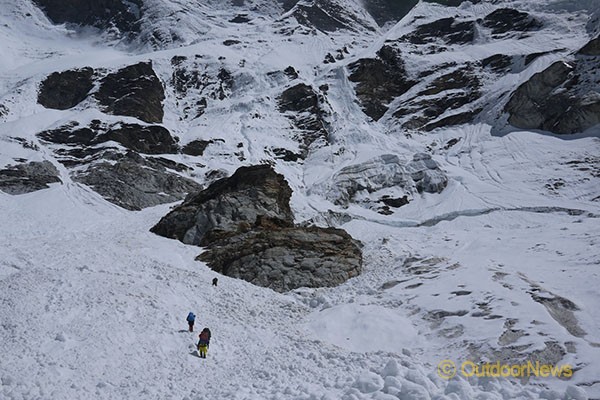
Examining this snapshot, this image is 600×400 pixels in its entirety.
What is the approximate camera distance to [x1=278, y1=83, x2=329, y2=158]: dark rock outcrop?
88438 mm

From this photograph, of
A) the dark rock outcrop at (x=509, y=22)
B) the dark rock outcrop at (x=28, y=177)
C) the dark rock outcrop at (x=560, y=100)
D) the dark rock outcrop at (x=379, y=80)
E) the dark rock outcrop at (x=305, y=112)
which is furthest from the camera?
the dark rock outcrop at (x=509, y=22)

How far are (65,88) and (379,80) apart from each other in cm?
6701

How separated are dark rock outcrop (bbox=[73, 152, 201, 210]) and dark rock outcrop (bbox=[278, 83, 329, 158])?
93.0ft

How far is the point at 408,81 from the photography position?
109750 millimetres

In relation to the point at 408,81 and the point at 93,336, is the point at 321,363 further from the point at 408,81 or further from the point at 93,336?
the point at 408,81

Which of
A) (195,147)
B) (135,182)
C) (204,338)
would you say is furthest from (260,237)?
(195,147)

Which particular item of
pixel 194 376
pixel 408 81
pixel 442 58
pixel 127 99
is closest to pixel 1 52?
pixel 127 99

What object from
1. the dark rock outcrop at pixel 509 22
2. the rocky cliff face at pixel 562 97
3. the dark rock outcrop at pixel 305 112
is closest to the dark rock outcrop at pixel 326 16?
the dark rock outcrop at pixel 509 22

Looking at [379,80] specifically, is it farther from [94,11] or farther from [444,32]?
[94,11]

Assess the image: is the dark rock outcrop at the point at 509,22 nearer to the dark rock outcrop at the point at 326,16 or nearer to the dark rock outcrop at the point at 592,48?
the dark rock outcrop at the point at 592,48

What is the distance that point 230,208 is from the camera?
36844mm

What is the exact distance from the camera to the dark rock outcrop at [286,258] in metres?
26.3

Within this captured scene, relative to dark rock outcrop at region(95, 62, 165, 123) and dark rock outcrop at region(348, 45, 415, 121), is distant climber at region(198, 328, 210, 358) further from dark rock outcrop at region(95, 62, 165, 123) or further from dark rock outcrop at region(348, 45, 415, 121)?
dark rock outcrop at region(348, 45, 415, 121)

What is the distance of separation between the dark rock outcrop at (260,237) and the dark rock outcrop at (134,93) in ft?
170
